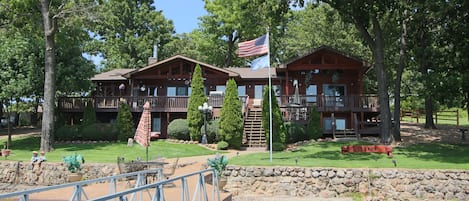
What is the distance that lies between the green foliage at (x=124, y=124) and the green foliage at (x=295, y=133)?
9.57m

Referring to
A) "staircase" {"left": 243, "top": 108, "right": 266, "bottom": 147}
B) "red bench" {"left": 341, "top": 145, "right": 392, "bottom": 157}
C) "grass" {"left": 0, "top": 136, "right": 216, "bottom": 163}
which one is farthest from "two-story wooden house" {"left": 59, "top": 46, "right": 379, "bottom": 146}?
"red bench" {"left": 341, "top": 145, "right": 392, "bottom": 157}

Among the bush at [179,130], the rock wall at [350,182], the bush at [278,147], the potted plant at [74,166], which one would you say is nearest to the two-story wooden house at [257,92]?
the bush at [179,130]

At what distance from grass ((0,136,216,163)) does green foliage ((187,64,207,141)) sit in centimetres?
107

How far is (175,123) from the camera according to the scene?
2472cm

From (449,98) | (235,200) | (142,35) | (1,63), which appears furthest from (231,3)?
(235,200)

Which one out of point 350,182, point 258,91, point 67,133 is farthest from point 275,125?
point 67,133

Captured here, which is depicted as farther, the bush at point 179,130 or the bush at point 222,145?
the bush at point 179,130

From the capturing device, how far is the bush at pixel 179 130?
24141mm

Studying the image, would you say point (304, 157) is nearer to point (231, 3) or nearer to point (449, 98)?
point (449, 98)

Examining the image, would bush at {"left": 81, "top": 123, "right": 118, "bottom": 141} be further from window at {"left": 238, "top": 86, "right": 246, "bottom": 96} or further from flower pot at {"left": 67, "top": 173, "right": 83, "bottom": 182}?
window at {"left": 238, "top": 86, "right": 246, "bottom": 96}

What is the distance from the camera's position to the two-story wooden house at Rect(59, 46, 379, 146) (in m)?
25.2

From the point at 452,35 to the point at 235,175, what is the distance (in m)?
14.1

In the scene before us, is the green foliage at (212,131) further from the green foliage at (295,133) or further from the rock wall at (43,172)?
the rock wall at (43,172)

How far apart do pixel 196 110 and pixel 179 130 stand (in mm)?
1696
